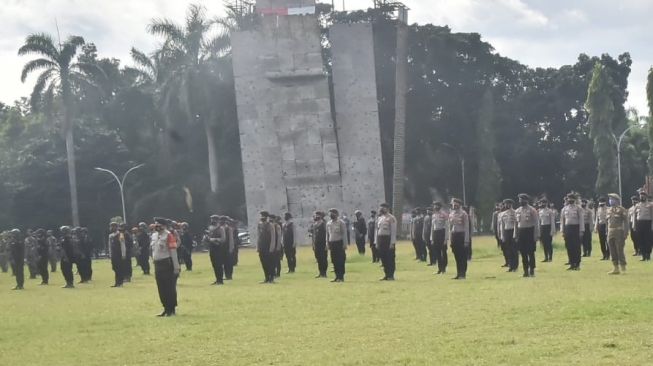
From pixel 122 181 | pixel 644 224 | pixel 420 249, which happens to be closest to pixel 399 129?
pixel 420 249

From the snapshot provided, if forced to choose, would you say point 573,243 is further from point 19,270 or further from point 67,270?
point 19,270

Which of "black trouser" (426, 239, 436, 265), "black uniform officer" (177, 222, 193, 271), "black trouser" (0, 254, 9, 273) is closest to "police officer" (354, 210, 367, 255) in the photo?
"black uniform officer" (177, 222, 193, 271)

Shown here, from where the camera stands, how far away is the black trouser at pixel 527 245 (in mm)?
23047

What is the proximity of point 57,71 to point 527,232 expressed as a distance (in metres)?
45.8

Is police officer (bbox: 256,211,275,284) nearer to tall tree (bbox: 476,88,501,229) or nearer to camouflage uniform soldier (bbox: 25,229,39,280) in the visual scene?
camouflage uniform soldier (bbox: 25,229,39,280)

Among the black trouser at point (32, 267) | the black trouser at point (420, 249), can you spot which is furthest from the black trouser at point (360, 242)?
the black trouser at point (32, 267)

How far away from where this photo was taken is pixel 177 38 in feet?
209

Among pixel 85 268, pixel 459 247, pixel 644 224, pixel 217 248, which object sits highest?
pixel 217 248

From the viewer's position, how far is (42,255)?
118 ft

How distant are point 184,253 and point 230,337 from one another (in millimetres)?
22979

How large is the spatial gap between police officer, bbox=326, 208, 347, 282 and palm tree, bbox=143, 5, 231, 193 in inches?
1466

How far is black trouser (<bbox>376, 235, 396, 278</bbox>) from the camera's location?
25094 millimetres

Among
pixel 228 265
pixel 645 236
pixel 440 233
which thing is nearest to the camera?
pixel 440 233

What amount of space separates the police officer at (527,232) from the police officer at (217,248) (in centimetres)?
835
